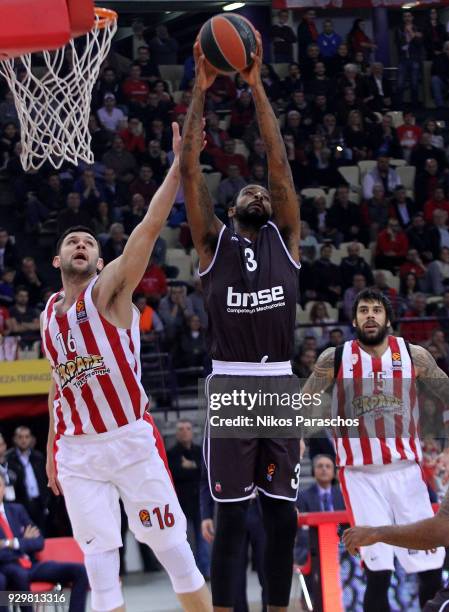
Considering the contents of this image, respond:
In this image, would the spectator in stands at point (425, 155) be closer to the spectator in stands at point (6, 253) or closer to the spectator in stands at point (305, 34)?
the spectator in stands at point (305, 34)

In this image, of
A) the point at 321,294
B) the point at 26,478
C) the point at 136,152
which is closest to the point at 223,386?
the point at 26,478

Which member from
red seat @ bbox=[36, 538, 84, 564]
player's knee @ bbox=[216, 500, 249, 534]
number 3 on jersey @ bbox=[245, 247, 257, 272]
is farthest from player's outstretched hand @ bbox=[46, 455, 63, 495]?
red seat @ bbox=[36, 538, 84, 564]

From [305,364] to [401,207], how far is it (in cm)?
492

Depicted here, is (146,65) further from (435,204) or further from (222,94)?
(435,204)

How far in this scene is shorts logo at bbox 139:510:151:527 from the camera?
620 cm

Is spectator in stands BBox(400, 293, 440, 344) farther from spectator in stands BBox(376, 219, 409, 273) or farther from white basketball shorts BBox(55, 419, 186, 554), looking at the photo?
white basketball shorts BBox(55, 419, 186, 554)

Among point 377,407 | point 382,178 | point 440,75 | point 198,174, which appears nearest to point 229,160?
point 382,178

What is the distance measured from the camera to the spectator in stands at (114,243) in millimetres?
15547

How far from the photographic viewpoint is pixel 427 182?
18.8 m

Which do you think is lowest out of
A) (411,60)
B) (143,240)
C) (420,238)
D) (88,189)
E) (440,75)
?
(143,240)

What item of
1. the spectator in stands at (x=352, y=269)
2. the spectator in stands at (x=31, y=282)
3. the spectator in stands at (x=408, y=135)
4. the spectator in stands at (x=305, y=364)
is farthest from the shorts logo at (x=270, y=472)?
the spectator in stands at (x=408, y=135)

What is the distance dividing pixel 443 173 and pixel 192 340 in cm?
636

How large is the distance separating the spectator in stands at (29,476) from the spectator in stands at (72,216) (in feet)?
15.5

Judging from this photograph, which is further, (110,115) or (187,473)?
(110,115)
